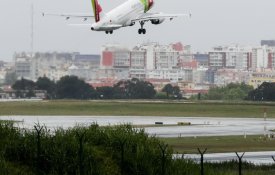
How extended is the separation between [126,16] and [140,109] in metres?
18.9

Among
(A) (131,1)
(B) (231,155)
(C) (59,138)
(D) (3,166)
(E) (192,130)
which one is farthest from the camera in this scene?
(A) (131,1)

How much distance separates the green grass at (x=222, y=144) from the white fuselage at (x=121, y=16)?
119ft

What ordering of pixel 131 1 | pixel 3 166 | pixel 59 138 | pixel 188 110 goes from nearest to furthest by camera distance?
pixel 3 166
pixel 59 138
pixel 131 1
pixel 188 110

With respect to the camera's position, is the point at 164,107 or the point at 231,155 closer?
the point at 231,155

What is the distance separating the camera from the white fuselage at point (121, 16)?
116 metres

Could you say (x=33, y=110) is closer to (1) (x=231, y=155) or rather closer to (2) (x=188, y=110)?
(2) (x=188, y=110)

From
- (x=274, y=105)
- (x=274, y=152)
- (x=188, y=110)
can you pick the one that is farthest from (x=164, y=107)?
(x=274, y=152)

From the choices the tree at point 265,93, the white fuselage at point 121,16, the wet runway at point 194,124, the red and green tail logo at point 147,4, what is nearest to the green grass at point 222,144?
the wet runway at point 194,124

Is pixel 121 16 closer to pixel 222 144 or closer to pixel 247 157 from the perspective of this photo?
pixel 222 144

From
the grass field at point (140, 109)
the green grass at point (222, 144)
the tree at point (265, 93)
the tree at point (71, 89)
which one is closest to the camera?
the green grass at point (222, 144)

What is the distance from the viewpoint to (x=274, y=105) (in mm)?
140875

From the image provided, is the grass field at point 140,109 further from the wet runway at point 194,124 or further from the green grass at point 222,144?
the green grass at point 222,144

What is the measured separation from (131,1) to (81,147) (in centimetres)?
8711

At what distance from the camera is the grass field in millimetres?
126562
